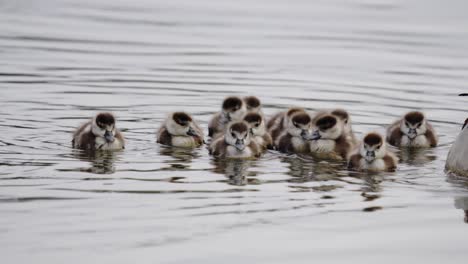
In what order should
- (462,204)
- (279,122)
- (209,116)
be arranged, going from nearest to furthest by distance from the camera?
(462,204)
(279,122)
(209,116)

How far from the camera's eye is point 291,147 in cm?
1177

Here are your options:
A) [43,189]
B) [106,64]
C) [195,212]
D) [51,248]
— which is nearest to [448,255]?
[195,212]

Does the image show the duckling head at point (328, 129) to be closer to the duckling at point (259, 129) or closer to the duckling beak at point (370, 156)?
the duckling at point (259, 129)

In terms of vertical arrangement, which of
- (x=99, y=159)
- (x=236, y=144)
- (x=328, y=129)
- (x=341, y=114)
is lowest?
(x=99, y=159)

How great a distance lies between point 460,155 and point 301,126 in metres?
1.99

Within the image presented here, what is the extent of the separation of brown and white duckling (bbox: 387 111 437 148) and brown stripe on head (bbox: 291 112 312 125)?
0.91 m

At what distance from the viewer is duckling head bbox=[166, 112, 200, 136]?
38.5 feet

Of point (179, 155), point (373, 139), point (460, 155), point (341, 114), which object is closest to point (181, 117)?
point (179, 155)

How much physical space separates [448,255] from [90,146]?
4.51 m

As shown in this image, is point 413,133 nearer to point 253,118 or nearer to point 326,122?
point 326,122

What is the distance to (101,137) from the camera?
11359mm

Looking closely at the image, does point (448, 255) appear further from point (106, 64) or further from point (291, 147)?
point (106, 64)

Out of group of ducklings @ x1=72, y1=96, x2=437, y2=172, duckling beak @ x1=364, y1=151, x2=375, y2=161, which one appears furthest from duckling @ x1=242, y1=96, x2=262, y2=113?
duckling beak @ x1=364, y1=151, x2=375, y2=161

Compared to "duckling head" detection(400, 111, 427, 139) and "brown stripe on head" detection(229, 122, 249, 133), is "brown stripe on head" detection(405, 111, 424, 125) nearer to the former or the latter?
"duckling head" detection(400, 111, 427, 139)
